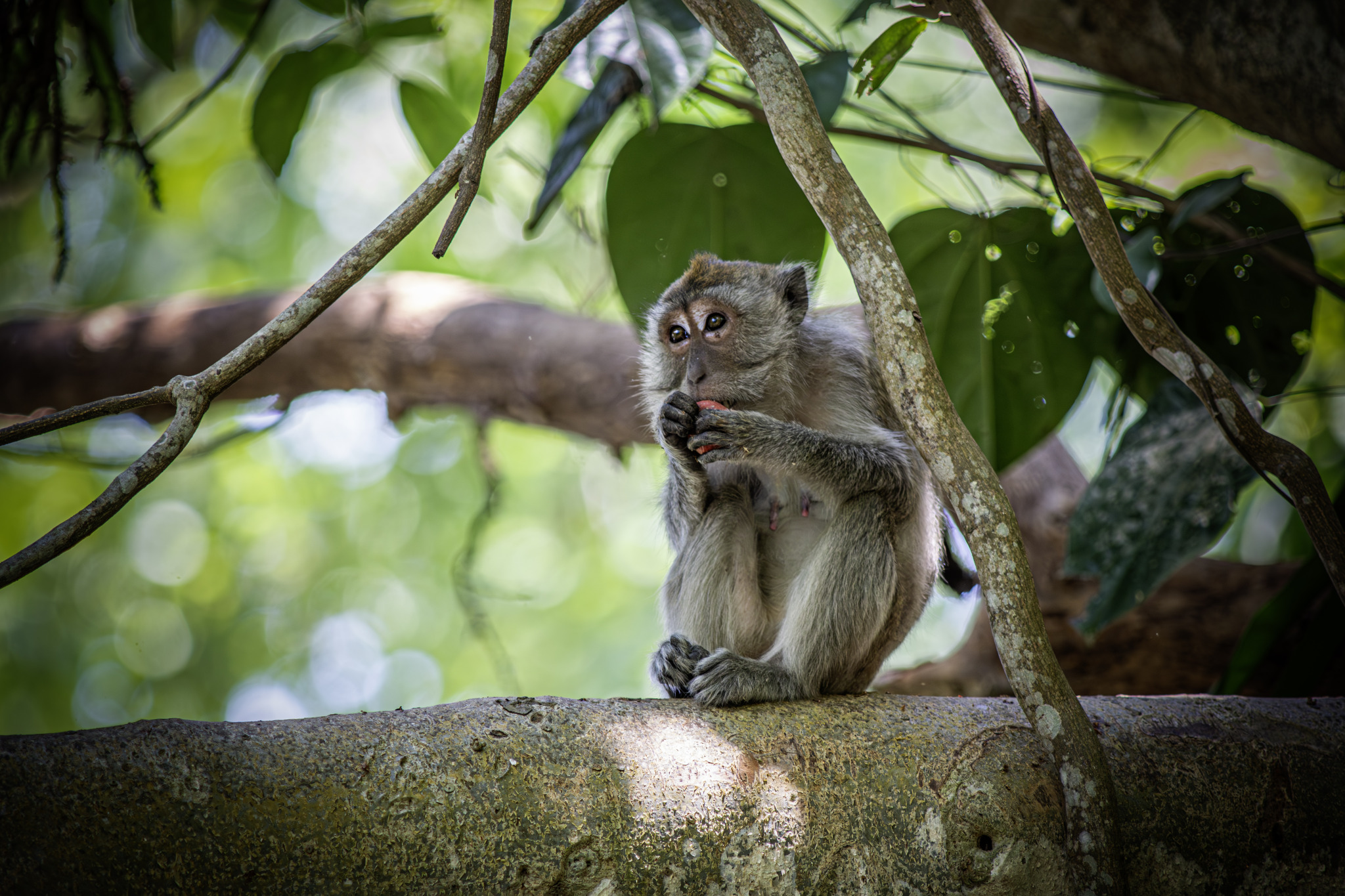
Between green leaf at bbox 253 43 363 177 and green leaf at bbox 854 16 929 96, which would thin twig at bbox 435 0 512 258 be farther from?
green leaf at bbox 253 43 363 177

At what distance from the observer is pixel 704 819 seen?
2248 mm

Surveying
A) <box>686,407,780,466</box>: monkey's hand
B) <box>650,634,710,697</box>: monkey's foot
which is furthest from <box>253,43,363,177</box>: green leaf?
<box>650,634,710,697</box>: monkey's foot

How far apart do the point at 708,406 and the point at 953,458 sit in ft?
4.86

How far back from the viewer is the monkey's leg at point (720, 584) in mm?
3764

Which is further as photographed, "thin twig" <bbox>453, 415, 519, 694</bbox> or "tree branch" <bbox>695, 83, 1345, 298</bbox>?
"thin twig" <bbox>453, 415, 519, 694</bbox>

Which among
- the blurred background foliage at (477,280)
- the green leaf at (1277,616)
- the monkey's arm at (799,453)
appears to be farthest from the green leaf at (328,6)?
Answer: the green leaf at (1277,616)

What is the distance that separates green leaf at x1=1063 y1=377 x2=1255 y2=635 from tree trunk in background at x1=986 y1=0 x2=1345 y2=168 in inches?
45.0

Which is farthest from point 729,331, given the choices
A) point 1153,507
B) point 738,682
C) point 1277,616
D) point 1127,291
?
point 1277,616

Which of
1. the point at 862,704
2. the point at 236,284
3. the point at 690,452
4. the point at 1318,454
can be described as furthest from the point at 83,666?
the point at 1318,454

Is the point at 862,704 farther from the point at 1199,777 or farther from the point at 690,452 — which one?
the point at 690,452

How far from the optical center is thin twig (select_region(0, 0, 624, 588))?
6.03 feet

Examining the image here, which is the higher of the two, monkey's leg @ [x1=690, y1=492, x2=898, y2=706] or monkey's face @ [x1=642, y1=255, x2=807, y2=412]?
monkey's face @ [x1=642, y1=255, x2=807, y2=412]

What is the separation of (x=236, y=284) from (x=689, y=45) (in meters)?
9.61

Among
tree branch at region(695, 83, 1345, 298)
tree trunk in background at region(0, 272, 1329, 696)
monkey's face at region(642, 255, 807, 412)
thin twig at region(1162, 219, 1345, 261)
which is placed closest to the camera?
thin twig at region(1162, 219, 1345, 261)
